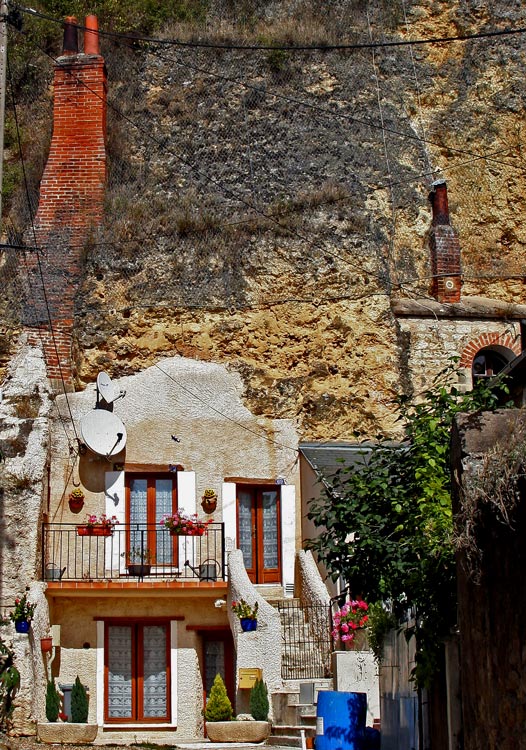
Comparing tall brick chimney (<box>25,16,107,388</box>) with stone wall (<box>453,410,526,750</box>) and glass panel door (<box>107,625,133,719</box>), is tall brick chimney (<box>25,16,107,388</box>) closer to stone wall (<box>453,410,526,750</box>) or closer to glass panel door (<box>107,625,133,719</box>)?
glass panel door (<box>107,625,133,719</box>)

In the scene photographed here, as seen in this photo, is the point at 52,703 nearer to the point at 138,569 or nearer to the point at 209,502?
the point at 138,569

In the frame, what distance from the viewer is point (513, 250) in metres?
24.1

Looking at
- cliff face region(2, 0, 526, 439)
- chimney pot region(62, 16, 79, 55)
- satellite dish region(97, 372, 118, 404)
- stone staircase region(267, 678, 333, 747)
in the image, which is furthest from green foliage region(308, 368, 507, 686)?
chimney pot region(62, 16, 79, 55)

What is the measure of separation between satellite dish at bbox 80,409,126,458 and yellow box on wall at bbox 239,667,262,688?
15.3ft

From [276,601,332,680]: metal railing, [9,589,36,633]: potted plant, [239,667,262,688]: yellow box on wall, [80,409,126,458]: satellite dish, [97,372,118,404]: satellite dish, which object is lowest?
[239,667,262,688]: yellow box on wall

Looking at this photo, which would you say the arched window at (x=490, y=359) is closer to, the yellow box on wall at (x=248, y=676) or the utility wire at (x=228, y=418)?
the utility wire at (x=228, y=418)

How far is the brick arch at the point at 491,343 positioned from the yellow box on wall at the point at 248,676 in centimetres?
763

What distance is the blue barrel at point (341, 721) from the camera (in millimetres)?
13086

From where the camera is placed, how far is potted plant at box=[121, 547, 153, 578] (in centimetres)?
1957

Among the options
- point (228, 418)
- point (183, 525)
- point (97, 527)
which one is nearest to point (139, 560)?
point (97, 527)

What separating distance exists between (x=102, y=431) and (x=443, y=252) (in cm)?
770

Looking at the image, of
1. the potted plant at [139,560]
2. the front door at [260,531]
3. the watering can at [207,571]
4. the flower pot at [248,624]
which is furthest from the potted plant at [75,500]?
the flower pot at [248,624]

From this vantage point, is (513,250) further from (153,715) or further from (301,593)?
(153,715)

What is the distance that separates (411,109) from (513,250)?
3.77 metres
